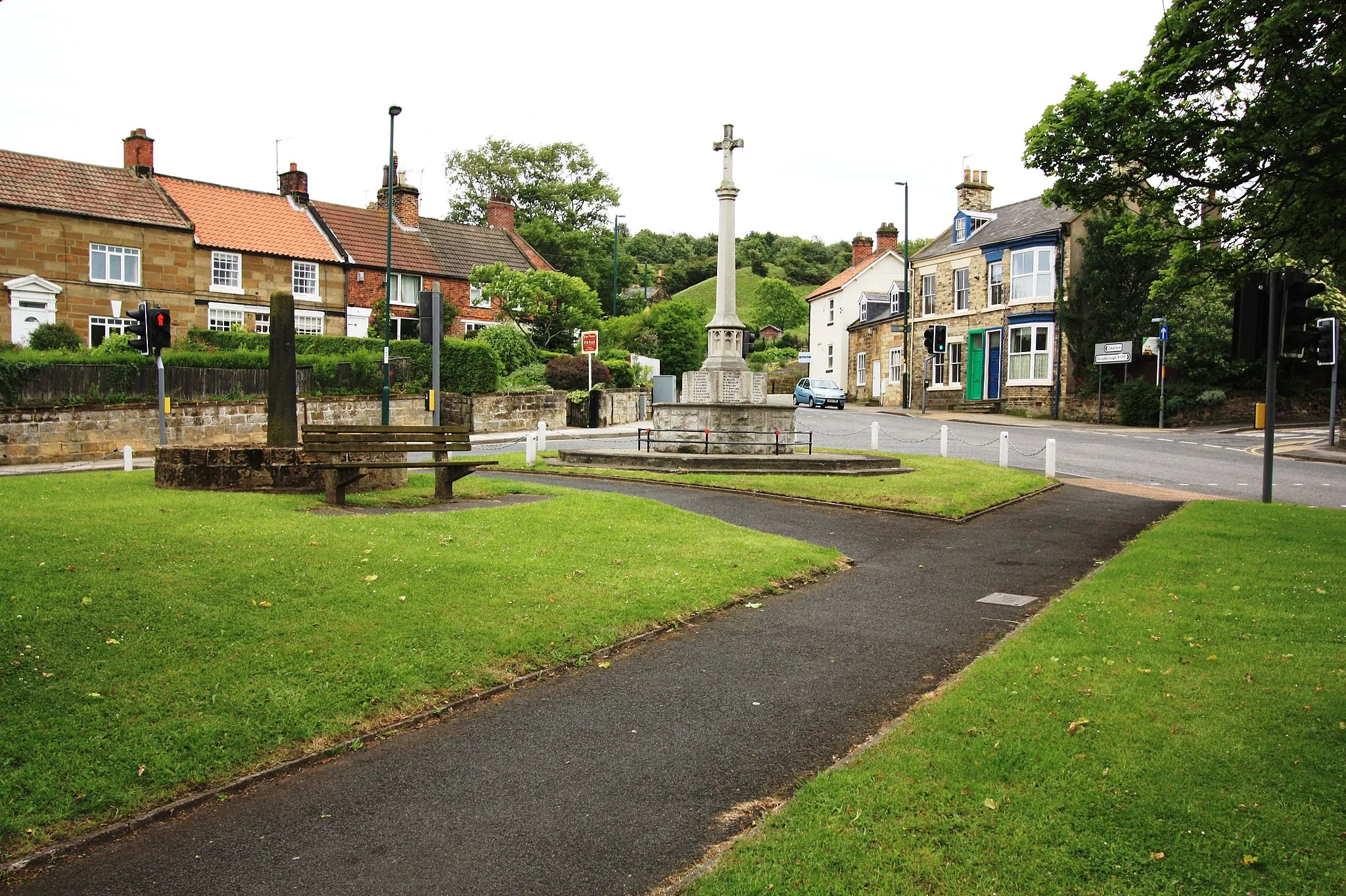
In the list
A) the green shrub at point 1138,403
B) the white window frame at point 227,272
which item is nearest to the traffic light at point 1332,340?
the green shrub at point 1138,403

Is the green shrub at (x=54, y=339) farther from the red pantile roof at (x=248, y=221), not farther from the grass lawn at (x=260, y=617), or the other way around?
the grass lawn at (x=260, y=617)

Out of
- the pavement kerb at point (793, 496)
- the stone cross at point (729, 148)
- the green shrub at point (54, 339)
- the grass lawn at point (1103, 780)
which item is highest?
the stone cross at point (729, 148)

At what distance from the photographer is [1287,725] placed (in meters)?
5.10

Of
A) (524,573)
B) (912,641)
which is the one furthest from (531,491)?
(912,641)

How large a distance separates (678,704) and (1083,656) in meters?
2.89

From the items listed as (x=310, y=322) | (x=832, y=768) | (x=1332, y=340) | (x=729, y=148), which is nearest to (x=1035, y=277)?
(x=1332, y=340)

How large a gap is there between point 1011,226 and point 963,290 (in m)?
4.01

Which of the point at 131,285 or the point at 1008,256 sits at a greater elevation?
the point at 1008,256

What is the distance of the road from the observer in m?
19.3

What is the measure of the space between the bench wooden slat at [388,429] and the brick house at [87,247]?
2752 cm

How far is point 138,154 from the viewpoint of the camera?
1538 inches

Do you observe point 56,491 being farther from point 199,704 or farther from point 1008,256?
point 1008,256

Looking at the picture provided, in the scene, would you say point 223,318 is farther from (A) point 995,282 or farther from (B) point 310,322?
(A) point 995,282

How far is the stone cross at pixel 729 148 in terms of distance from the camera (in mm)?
22656
